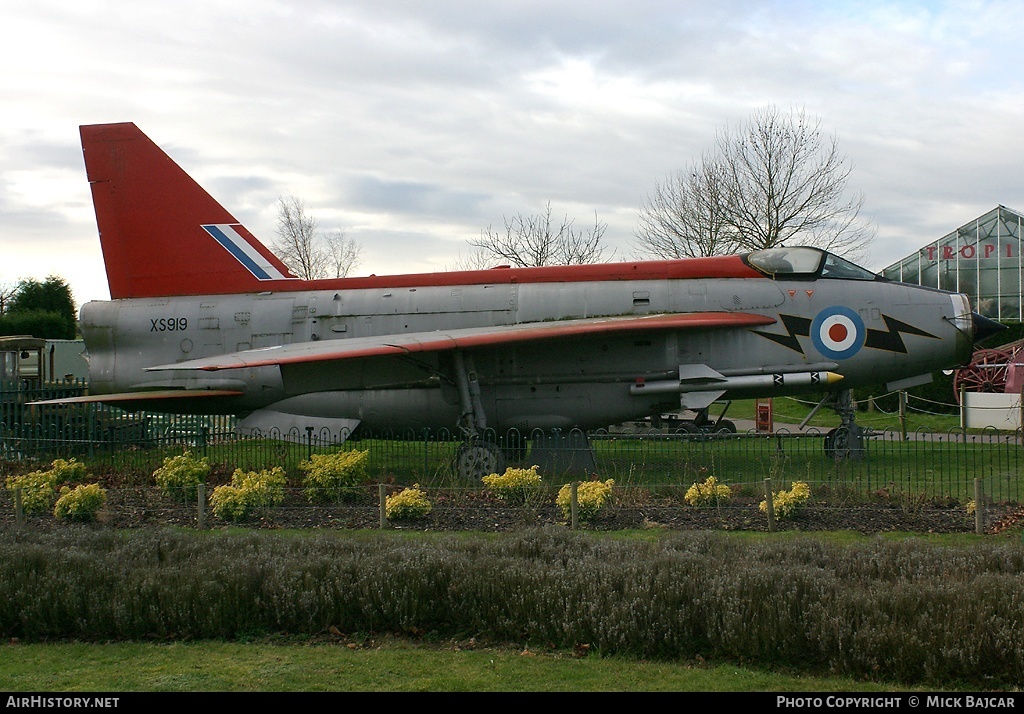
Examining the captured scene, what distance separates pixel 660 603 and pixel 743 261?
32.2 ft

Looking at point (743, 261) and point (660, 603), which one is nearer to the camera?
point (660, 603)

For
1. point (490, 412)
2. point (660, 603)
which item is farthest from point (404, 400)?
point (660, 603)

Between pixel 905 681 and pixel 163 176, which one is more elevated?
pixel 163 176

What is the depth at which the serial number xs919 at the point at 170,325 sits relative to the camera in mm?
15617

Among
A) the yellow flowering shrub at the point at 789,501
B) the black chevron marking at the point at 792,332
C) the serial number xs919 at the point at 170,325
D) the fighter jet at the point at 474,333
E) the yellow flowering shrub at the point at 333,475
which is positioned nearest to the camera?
the yellow flowering shrub at the point at 789,501

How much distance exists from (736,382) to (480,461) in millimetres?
4457

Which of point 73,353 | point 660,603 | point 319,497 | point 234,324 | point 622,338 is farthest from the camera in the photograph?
point 73,353

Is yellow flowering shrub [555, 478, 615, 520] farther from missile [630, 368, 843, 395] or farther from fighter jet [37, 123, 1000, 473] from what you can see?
missile [630, 368, 843, 395]

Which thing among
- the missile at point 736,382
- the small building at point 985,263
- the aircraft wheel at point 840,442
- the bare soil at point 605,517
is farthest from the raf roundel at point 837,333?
the small building at point 985,263

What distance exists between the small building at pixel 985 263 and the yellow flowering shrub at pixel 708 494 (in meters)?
28.9

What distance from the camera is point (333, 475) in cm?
1223

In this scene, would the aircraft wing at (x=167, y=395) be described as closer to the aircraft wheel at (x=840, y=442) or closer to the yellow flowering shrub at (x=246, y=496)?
the yellow flowering shrub at (x=246, y=496)

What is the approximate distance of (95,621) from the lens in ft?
23.1

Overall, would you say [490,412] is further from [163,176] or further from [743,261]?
[163,176]
